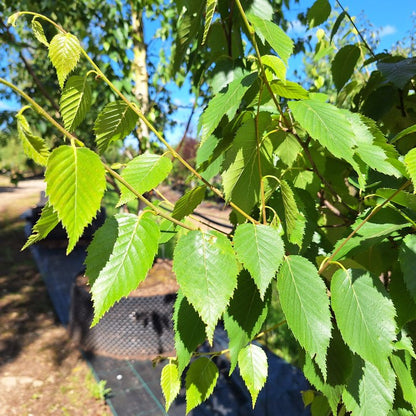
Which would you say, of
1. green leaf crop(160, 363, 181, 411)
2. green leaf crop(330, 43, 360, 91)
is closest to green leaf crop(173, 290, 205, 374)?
green leaf crop(160, 363, 181, 411)

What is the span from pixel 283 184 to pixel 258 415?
6.06 ft

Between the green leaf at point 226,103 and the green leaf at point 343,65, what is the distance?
0.52 m

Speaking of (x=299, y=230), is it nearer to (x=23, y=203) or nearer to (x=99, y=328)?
(x=99, y=328)

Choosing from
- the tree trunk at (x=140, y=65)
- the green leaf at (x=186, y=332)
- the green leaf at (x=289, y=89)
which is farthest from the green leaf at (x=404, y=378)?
the tree trunk at (x=140, y=65)

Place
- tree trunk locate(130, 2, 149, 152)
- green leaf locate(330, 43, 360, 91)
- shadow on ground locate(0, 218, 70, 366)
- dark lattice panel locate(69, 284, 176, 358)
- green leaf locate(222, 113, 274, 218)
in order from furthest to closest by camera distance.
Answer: tree trunk locate(130, 2, 149, 152), shadow on ground locate(0, 218, 70, 366), dark lattice panel locate(69, 284, 176, 358), green leaf locate(330, 43, 360, 91), green leaf locate(222, 113, 274, 218)

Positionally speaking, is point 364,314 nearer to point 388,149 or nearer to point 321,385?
point 321,385

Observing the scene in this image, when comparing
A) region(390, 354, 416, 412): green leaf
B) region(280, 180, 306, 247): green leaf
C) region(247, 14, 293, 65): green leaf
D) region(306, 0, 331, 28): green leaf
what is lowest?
region(390, 354, 416, 412): green leaf

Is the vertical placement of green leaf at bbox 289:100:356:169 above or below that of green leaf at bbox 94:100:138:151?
above

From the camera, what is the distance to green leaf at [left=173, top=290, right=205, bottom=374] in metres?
0.48

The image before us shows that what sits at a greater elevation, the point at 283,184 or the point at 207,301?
the point at 283,184

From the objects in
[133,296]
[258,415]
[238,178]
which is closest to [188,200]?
[238,178]

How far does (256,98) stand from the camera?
1.74 feet

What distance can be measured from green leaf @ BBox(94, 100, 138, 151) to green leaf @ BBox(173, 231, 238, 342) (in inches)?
7.9

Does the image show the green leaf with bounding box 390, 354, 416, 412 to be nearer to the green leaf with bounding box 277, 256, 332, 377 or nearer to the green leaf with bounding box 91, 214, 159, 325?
the green leaf with bounding box 277, 256, 332, 377
